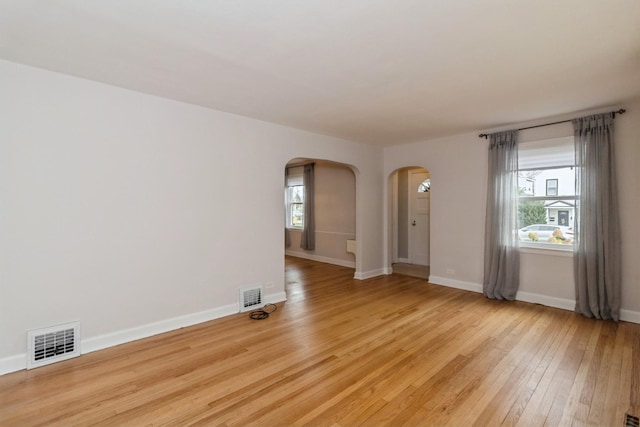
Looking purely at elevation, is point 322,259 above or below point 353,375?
above

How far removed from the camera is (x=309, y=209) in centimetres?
768

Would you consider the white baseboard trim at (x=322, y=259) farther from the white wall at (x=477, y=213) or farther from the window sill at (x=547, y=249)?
the window sill at (x=547, y=249)

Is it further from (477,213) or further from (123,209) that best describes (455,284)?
(123,209)

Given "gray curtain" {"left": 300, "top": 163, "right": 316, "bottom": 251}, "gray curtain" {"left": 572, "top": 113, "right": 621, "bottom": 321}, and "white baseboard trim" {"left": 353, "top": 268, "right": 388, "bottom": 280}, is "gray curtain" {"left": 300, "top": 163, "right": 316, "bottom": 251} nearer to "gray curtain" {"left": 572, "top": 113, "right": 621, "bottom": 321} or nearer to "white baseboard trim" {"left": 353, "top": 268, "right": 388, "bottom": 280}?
"white baseboard trim" {"left": 353, "top": 268, "right": 388, "bottom": 280}

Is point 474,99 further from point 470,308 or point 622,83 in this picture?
point 470,308

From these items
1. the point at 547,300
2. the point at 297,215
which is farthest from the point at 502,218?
the point at 297,215

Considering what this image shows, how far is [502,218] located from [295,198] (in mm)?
5243

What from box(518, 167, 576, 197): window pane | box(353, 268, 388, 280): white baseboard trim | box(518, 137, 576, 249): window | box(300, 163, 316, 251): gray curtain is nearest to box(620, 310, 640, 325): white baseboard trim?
box(518, 137, 576, 249): window

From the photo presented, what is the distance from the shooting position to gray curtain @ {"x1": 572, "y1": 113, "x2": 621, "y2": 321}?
11.9 ft

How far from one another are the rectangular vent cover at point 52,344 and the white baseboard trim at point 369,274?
4.24 m

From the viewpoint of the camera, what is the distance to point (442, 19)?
6.38ft

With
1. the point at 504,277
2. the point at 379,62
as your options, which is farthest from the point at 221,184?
the point at 504,277

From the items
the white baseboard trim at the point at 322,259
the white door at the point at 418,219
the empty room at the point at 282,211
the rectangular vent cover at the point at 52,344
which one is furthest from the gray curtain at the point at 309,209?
the rectangular vent cover at the point at 52,344

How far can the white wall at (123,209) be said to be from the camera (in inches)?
101
